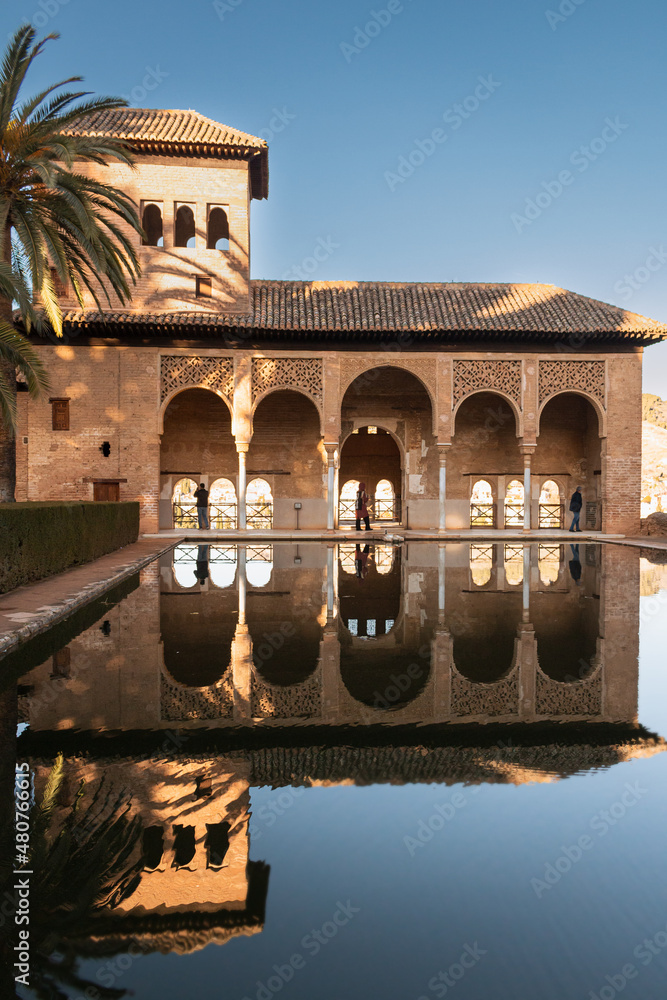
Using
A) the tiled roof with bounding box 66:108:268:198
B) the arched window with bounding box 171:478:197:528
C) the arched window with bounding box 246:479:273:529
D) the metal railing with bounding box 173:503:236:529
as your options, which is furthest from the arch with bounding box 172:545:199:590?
the tiled roof with bounding box 66:108:268:198

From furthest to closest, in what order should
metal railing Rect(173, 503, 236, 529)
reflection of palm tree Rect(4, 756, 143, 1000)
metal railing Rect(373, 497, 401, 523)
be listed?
metal railing Rect(373, 497, 401, 523)
metal railing Rect(173, 503, 236, 529)
reflection of palm tree Rect(4, 756, 143, 1000)

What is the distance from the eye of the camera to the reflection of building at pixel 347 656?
3869 mm

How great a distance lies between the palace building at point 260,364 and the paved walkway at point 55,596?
7678mm

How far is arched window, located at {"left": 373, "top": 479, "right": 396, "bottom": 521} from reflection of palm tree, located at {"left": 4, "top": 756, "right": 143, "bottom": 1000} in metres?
22.7

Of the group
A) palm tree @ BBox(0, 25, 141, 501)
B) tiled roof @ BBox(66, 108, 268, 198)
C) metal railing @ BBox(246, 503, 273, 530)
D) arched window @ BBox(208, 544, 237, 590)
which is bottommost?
arched window @ BBox(208, 544, 237, 590)

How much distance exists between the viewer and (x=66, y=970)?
176 cm

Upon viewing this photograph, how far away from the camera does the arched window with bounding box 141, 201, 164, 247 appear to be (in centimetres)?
1917

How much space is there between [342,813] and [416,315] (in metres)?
18.5

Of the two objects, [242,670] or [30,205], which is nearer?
[242,670]

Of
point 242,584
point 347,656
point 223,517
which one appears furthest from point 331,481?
point 347,656

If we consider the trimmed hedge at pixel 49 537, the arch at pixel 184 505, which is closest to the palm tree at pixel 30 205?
the trimmed hedge at pixel 49 537

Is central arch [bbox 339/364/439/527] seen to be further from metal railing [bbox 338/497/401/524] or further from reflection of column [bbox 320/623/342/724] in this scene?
reflection of column [bbox 320/623/342/724]

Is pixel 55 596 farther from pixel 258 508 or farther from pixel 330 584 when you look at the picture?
pixel 258 508

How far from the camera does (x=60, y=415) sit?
18.5 metres
